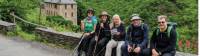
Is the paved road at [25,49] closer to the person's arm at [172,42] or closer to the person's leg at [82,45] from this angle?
the person's leg at [82,45]

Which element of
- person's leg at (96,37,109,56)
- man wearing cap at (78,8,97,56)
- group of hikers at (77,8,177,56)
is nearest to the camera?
group of hikers at (77,8,177,56)

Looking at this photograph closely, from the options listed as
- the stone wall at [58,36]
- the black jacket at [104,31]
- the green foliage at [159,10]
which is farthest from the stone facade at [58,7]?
the black jacket at [104,31]

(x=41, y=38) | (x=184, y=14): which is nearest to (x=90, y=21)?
(x=41, y=38)

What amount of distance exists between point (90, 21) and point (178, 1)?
1504 inches

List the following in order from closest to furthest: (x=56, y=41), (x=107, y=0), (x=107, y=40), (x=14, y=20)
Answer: (x=107, y=40) < (x=56, y=41) < (x=14, y=20) < (x=107, y=0)

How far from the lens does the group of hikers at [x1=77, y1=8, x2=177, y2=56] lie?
750 centimetres

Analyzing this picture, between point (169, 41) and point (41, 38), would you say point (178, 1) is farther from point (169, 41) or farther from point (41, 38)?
point (169, 41)

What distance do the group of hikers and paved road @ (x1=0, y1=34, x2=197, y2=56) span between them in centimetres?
170

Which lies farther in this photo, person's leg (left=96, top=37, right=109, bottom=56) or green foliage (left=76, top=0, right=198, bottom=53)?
green foliage (left=76, top=0, right=198, bottom=53)

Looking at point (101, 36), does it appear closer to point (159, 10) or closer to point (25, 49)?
point (25, 49)

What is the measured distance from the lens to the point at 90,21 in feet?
31.7

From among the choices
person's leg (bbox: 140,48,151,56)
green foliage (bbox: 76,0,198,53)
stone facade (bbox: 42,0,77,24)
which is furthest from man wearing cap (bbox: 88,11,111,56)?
stone facade (bbox: 42,0,77,24)

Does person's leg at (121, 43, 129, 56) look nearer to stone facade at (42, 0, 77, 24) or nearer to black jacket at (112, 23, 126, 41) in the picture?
black jacket at (112, 23, 126, 41)

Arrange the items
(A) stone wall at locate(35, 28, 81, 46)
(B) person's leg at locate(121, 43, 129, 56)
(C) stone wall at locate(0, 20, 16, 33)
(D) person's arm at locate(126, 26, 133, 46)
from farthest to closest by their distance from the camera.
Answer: (C) stone wall at locate(0, 20, 16, 33)
(A) stone wall at locate(35, 28, 81, 46)
(B) person's leg at locate(121, 43, 129, 56)
(D) person's arm at locate(126, 26, 133, 46)
